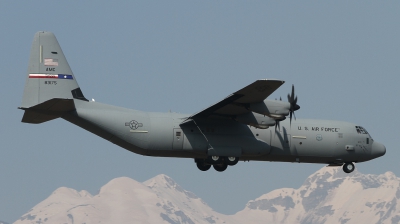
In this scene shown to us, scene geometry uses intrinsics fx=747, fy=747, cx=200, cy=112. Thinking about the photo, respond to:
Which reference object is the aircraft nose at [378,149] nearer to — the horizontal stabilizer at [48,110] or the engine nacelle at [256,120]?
the engine nacelle at [256,120]

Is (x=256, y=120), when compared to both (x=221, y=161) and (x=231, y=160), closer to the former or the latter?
(x=231, y=160)

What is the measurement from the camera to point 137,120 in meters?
40.0

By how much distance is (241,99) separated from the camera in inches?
1519

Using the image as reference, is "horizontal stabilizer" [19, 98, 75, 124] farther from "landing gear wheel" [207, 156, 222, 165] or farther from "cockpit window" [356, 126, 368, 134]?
"cockpit window" [356, 126, 368, 134]

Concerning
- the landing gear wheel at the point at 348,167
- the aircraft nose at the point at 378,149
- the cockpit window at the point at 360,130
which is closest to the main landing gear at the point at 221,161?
the landing gear wheel at the point at 348,167

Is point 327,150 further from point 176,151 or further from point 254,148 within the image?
point 176,151

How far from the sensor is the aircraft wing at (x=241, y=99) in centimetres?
3688

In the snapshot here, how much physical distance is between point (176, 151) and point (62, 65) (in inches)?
305

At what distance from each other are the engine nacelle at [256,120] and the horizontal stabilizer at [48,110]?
919 cm

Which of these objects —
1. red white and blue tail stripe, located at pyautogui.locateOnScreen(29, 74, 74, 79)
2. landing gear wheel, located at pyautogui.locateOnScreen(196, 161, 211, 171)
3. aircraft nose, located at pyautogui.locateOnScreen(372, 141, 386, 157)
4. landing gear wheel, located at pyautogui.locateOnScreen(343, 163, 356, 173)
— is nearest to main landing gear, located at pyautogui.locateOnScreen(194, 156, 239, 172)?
landing gear wheel, located at pyautogui.locateOnScreen(196, 161, 211, 171)

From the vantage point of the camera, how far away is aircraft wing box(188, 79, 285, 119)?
36.9 meters

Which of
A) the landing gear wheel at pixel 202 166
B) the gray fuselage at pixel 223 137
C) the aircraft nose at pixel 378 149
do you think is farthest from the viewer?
the aircraft nose at pixel 378 149

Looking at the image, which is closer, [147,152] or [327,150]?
[147,152]

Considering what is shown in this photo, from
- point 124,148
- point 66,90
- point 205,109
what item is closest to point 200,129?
point 205,109
